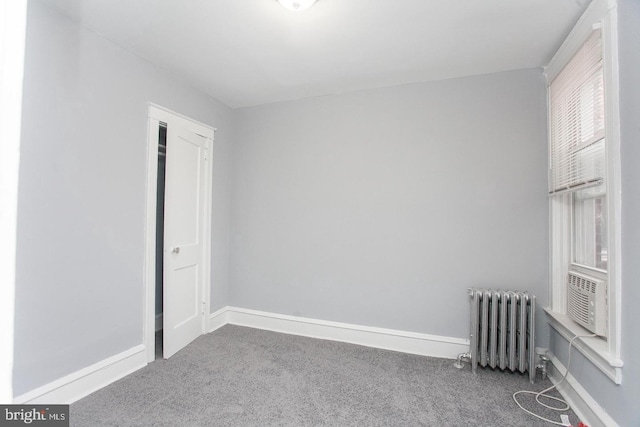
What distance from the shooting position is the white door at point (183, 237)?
2.65 metres

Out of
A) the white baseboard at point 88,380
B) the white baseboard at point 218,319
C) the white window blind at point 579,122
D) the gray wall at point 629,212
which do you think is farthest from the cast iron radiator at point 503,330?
the white baseboard at point 88,380

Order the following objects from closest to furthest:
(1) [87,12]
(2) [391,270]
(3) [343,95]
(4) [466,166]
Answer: (1) [87,12] < (4) [466,166] < (2) [391,270] < (3) [343,95]

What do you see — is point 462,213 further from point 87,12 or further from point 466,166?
point 87,12

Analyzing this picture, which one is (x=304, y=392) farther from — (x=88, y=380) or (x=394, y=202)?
(x=394, y=202)

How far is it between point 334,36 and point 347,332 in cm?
271

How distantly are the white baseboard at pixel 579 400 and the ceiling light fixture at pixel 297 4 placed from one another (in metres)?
2.95

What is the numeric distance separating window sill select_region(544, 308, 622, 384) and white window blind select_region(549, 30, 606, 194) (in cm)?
98

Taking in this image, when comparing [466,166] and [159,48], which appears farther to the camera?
[466,166]

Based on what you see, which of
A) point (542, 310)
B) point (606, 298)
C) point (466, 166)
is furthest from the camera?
point (466, 166)

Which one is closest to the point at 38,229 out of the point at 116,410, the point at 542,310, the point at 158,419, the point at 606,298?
the point at 116,410

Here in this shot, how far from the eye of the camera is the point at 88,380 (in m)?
2.03

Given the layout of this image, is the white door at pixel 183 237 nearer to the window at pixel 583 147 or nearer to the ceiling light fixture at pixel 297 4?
the ceiling light fixture at pixel 297 4

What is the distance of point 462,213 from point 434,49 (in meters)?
1.42

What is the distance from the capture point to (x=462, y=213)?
2662 millimetres
